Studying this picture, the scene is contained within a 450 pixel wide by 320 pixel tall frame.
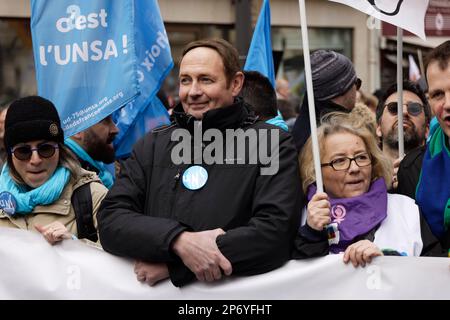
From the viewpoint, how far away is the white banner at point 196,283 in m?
3.29

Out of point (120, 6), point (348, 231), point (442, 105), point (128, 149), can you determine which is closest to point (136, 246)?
point (348, 231)

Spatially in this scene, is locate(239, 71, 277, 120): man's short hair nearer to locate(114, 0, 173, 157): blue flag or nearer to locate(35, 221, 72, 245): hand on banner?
locate(114, 0, 173, 157): blue flag

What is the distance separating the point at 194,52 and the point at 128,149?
1956 mm

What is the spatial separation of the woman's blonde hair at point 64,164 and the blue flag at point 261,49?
200cm

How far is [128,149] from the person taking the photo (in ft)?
17.9

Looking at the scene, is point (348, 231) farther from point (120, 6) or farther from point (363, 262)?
point (120, 6)

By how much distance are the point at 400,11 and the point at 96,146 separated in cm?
214

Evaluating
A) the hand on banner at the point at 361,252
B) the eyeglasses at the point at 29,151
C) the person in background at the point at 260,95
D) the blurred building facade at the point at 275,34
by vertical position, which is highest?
the blurred building facade at the point at 275,34

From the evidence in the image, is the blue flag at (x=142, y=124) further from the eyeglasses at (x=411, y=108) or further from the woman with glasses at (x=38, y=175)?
the eyeglasses at (x=411, y=108)

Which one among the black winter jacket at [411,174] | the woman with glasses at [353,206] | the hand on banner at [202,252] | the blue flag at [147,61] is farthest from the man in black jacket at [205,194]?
the blue flag at [147,61]

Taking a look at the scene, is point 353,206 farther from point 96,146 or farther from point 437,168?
point 96,146

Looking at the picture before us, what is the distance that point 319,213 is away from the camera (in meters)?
3.26

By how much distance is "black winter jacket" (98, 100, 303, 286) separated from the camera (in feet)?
10.7

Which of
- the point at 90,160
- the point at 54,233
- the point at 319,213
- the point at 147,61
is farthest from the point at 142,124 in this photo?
the point at 319,213
